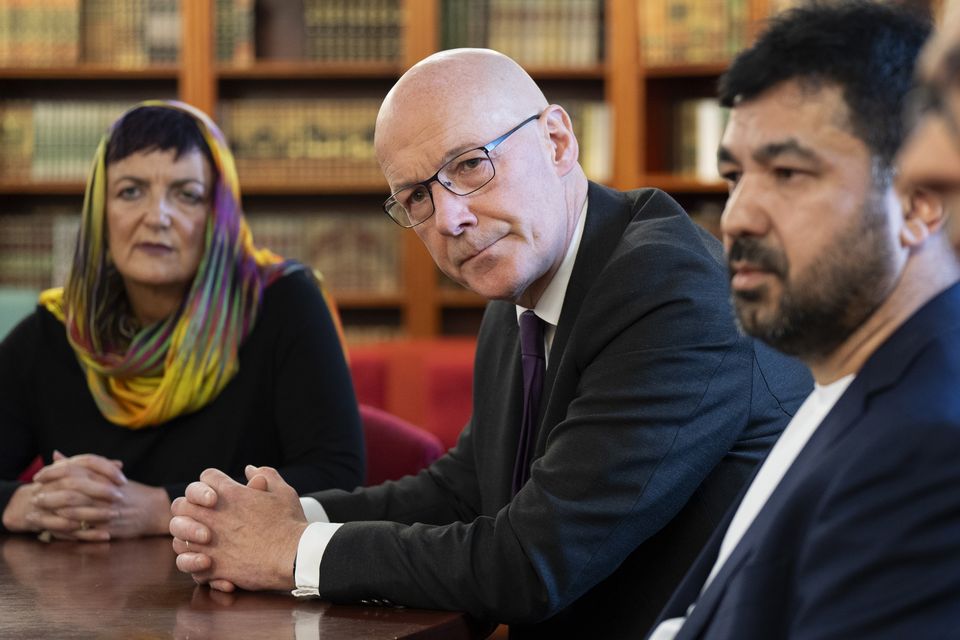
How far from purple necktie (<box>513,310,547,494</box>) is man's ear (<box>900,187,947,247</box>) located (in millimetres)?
792

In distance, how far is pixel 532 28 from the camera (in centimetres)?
496

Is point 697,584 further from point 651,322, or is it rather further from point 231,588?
point 231,588

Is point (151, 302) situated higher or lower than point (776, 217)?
lower

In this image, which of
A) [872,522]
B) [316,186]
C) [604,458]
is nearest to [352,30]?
[316,186]

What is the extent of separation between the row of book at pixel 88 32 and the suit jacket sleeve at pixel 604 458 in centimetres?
363

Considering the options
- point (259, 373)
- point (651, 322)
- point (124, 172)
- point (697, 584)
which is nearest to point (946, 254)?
point (697, 584)

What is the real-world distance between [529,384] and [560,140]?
37 centimetres

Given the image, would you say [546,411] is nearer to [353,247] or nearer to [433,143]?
[433,143]

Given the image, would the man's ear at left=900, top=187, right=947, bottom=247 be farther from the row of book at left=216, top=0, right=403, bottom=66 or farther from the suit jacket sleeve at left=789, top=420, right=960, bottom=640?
the row of book at left=216, top=0, right=403, bottom=66

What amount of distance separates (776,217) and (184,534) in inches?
35.5

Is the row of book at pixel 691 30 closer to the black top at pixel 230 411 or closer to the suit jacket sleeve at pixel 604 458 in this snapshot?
the black top at pixel 230 411

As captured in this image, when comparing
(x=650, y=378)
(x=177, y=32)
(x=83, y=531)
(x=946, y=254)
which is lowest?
(x=83, y=531)

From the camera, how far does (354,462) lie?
7.52ft

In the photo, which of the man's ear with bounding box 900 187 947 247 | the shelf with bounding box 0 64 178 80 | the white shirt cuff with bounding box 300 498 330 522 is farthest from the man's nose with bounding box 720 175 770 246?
the shelf with bounding box 0 64 178 80
